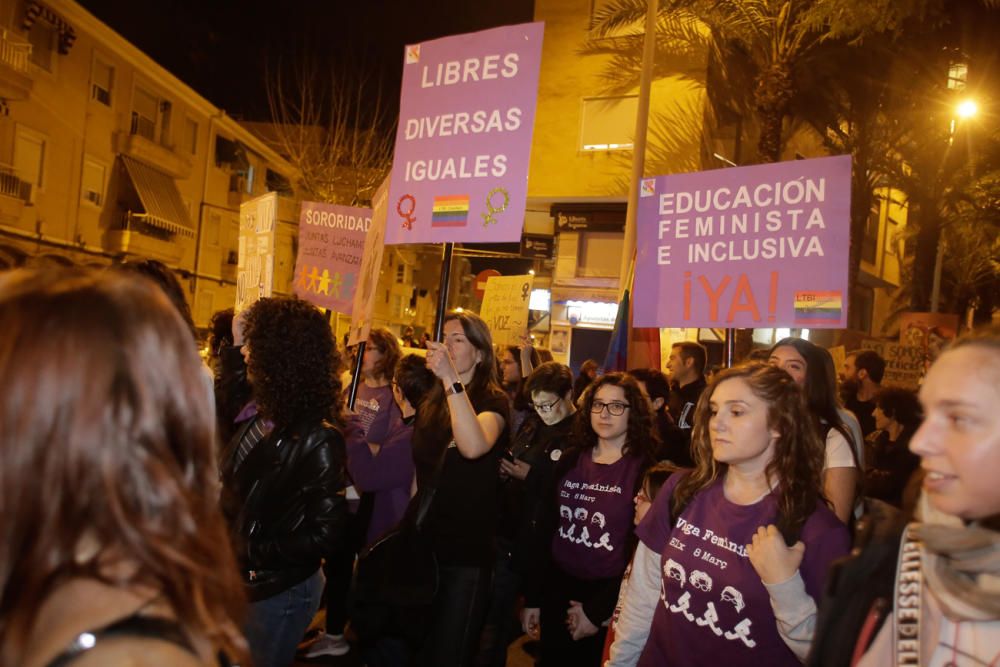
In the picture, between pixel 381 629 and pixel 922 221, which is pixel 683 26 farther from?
pixel 381 629

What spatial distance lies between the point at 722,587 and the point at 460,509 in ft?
5.02

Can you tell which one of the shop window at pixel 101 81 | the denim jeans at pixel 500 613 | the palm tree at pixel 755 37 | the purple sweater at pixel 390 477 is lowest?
the denim jeans at pixel 500 613

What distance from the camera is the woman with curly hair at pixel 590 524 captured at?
163 inches

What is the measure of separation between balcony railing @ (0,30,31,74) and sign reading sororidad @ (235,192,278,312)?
18.1 metres

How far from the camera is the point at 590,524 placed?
168 inches

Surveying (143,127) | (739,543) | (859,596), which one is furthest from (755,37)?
(143,127)

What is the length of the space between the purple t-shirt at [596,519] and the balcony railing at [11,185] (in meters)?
24.0

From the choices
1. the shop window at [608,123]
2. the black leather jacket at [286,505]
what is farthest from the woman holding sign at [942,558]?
the shop window at [608,123]

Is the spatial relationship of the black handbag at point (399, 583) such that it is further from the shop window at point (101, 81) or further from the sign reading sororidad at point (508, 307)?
the shop window at point (101, 81)

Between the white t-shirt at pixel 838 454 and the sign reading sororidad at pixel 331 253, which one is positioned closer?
the white t-shirt at pixel 838 454

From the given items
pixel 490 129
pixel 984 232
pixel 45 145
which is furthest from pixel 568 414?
pixel 45 145

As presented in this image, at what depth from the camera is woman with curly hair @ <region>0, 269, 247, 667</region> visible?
1.10m

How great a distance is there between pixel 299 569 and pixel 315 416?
667 mm

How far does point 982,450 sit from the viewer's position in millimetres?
1630
